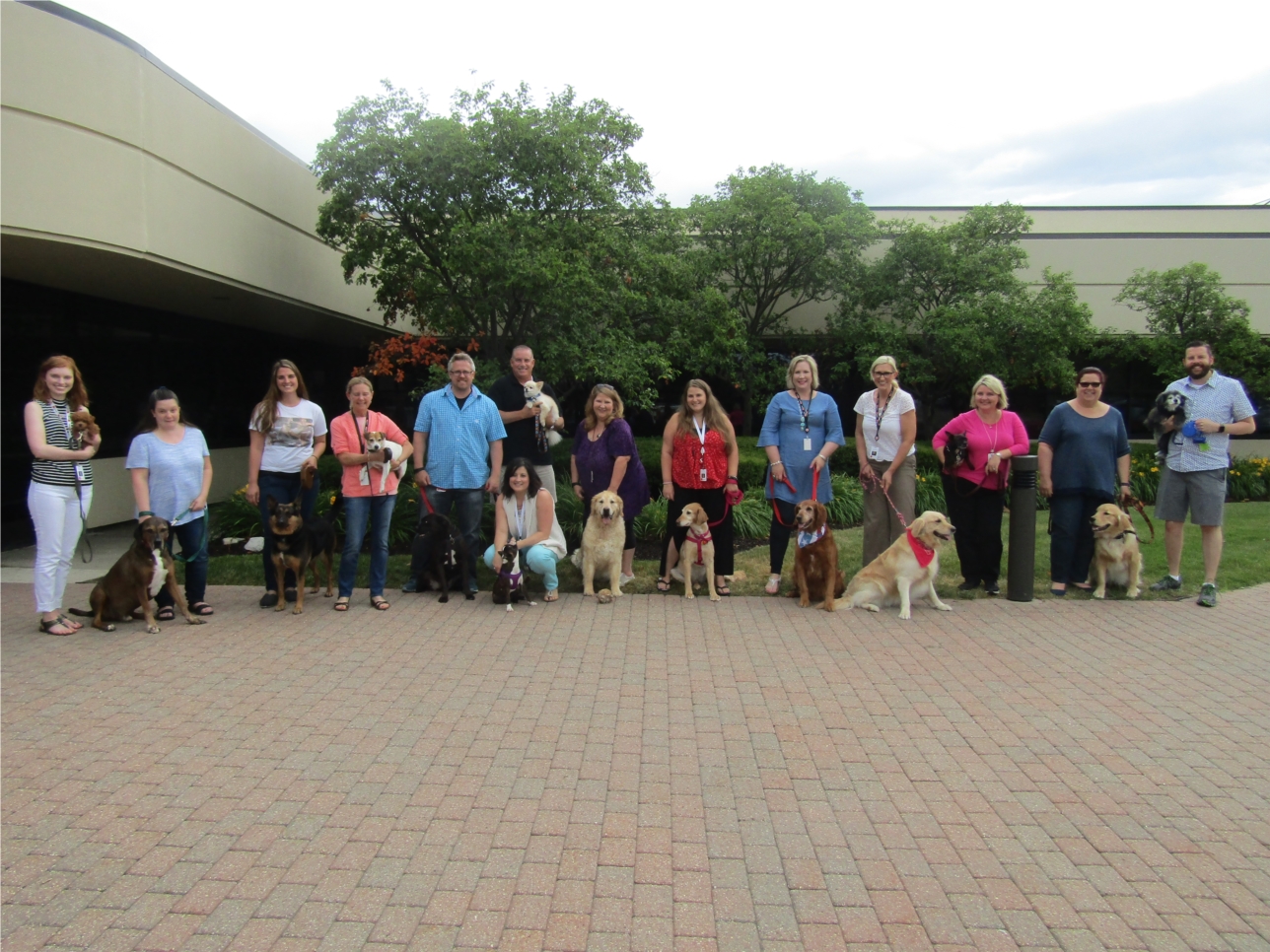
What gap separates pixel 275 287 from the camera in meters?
11.1

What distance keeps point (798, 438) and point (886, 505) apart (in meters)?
1.06

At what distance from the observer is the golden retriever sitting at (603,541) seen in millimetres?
6969

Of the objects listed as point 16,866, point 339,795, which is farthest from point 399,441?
point 16,866

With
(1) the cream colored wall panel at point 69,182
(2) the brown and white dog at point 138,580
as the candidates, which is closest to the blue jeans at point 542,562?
(2) the brown and white dog at point 138,580

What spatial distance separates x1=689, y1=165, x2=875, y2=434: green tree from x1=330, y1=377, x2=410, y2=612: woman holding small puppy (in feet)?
26.9

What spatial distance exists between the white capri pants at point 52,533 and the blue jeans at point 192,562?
65 cm

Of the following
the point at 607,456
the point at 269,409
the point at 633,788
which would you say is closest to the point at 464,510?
the point at 607,456

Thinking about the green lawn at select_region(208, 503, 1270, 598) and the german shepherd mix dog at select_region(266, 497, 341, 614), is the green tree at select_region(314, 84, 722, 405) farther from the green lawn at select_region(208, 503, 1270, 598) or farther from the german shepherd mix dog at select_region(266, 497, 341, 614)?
the german shepherd mix dog at select_region(266, 497, 341, 614)

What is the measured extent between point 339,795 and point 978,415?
6006mm

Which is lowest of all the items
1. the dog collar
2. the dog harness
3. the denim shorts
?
the dog harness

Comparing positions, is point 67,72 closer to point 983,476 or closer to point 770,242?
point 983,476

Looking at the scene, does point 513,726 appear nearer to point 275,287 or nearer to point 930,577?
point 930,577

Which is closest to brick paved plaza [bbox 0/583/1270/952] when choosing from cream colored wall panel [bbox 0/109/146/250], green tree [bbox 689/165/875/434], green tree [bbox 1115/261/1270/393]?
cream colored wall panel [bbox 0/109/146/250]

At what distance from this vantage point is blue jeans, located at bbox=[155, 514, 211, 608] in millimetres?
6422
